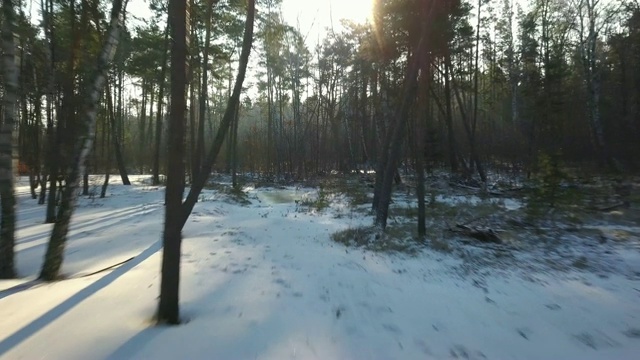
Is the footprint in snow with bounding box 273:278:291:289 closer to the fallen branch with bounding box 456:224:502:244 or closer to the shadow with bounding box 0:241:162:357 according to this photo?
the shadow with bounding box 0:241:162:357

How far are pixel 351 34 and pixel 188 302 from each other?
86.2ft

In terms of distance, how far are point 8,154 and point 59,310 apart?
2.82 metres

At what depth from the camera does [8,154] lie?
18.0 ft

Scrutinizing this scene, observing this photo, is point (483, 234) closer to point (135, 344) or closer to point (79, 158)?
point (135, 344)

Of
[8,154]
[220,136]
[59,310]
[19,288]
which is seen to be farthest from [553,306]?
[8,154]

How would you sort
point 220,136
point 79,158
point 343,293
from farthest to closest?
point 79,158, point 343,293, point 220,136

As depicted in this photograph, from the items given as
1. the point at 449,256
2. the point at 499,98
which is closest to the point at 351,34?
the point at 499,98

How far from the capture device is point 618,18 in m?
24.7

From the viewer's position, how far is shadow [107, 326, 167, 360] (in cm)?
303

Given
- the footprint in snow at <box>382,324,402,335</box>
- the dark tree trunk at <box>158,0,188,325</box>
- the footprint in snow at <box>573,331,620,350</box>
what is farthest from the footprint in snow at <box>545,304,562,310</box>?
the dark tree trunk at <box>158,0,188,325</box>

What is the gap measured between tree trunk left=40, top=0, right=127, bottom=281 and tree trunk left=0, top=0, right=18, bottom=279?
25.2 inches

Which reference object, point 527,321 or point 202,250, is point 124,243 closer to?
point 202,250

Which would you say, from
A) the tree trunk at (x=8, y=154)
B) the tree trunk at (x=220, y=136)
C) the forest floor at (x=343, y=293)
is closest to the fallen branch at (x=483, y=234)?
the forest floor at (x=343, y=293)

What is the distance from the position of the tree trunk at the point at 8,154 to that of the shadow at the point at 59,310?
1402mm
